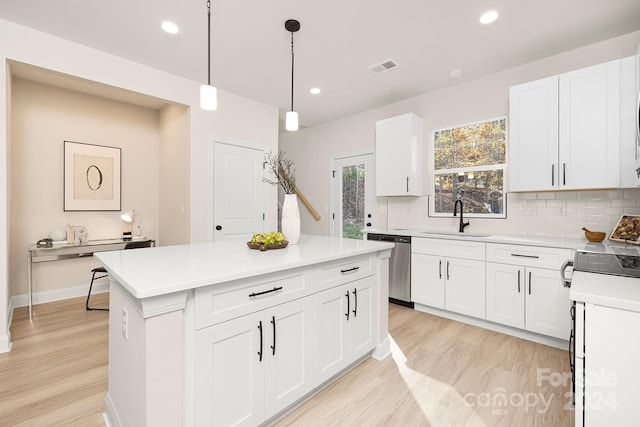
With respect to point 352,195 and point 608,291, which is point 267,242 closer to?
point 608,291

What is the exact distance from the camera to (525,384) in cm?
202

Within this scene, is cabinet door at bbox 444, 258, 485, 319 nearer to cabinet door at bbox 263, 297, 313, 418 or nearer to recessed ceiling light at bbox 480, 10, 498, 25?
cabinet door at bbox 263, 297, 313, 418

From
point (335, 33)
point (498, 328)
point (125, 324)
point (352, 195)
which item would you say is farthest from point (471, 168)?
point (125, 324)

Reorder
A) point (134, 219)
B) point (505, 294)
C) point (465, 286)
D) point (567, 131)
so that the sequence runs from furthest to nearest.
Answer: point (134, 219)
point (465, 286)
point (505, 294)
point (567, 131)

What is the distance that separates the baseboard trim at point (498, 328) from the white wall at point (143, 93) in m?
2.58

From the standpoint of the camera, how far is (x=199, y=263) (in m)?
1.53

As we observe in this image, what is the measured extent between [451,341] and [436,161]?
2265 millimetres

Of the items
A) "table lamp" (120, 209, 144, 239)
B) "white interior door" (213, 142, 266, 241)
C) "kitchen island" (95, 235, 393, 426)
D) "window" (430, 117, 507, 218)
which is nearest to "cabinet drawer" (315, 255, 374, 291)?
A: "kitchen island" (95, 235, 393, 426)

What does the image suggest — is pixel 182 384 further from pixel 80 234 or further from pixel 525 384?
pixel 80 234

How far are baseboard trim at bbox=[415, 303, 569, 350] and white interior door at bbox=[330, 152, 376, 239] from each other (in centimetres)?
167

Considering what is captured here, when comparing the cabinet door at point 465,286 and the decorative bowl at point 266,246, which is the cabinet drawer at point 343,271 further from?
the cabinet door at point 465,286

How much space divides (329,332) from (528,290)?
78.9 inches

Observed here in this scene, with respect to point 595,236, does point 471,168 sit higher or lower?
higher

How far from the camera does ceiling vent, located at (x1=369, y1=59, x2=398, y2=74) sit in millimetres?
3182
